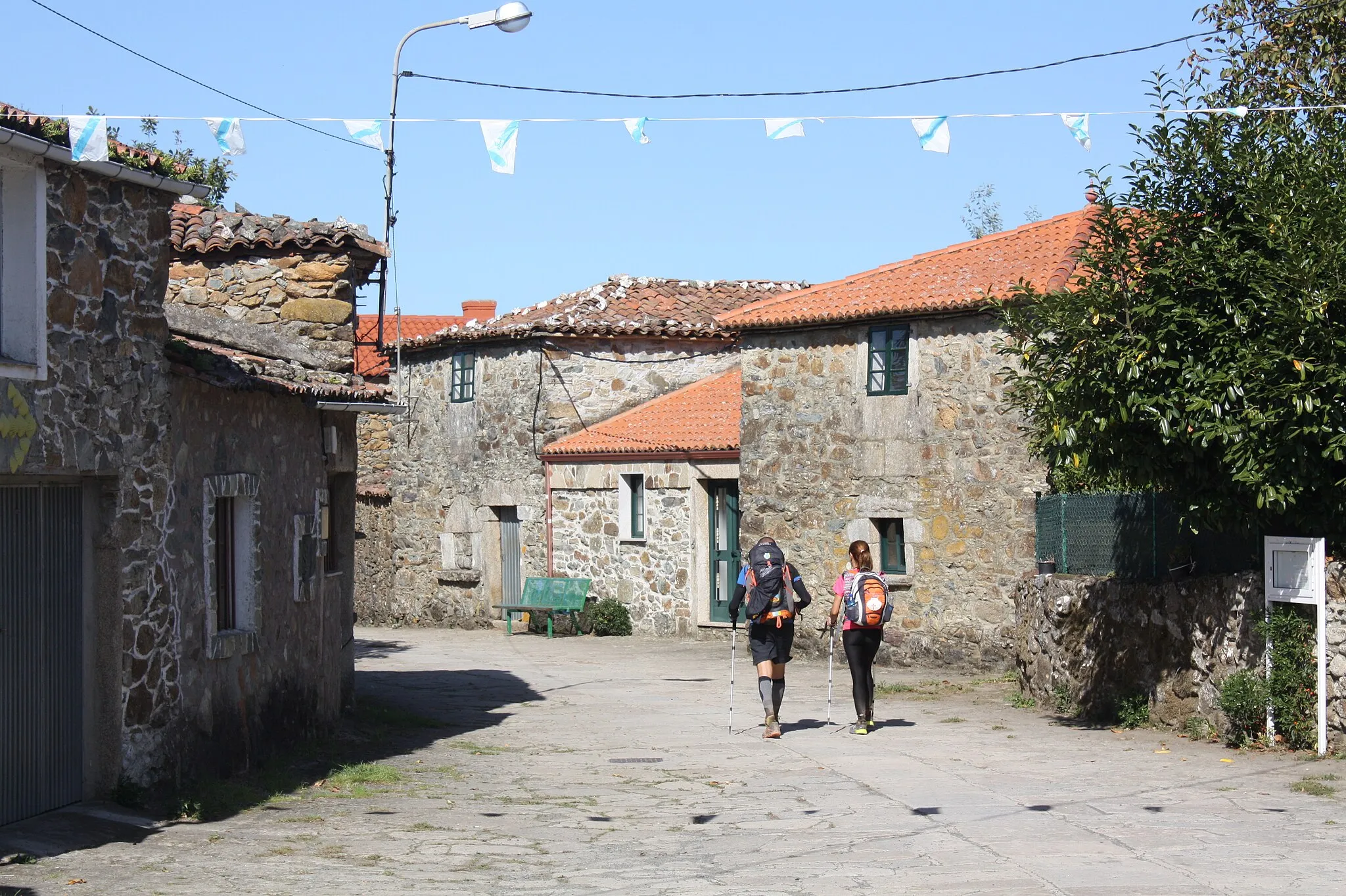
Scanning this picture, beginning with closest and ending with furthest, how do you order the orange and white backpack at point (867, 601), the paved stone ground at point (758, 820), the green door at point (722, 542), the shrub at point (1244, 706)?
1. the paved stone ground at point (758, 820)
2. the shrub at point (1244, 706)
3. the orange and white backpack at point (867, 601)
4. the green door at point (722, 542)

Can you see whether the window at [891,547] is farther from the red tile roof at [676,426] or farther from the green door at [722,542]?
the green door at [722,542]

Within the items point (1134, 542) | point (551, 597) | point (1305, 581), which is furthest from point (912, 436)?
point (1305, 581)

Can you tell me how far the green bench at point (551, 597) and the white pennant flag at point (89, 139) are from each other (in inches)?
672

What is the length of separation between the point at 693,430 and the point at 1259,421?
1412cm

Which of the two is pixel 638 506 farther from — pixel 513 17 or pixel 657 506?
pixel 513 17

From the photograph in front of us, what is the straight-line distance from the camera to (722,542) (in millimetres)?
24047

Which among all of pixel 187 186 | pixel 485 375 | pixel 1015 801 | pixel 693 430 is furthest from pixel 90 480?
pixel 485 375

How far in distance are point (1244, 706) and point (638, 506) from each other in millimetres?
14386

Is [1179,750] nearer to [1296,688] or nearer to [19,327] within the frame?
[1296,688]

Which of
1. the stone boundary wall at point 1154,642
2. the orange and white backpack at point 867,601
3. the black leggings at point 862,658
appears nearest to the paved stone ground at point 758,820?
the black leggings at point 862,658

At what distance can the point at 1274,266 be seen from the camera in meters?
11.1

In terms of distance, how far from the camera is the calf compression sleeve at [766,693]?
43.5ft

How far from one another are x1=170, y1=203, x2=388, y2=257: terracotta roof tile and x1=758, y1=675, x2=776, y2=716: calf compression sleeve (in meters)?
5.52

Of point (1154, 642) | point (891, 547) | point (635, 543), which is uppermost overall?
point (891, 547)
